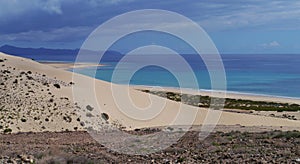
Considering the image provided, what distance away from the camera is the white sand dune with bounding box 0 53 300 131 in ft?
104

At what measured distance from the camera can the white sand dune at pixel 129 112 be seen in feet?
104

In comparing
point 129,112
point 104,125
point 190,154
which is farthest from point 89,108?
point 190,154

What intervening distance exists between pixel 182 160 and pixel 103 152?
290cm

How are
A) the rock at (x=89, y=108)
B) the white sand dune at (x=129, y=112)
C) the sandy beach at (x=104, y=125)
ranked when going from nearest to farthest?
1. the sandy beach at (x=104, y=125)
2. the white sand dune at (x=129, y=112)
3. the rock at (x=89, y=108)

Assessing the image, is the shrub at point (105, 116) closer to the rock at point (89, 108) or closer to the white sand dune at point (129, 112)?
the white sand dune at point (129, 112)

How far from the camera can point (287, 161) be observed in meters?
11.2

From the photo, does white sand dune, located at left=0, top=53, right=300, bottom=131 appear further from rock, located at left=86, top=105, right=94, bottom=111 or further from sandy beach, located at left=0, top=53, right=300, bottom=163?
rock, located at left=86, top=105, right=94, bottom=111

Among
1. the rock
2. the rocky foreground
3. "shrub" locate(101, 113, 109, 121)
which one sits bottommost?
the rocky foreground

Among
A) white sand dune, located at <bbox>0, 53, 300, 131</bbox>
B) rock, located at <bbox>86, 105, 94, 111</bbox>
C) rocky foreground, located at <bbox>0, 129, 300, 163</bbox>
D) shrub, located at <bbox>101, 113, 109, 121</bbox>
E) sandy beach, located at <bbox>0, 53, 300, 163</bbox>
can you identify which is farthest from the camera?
rock, located at <bbox>86, 105, 94, 111</bbox>

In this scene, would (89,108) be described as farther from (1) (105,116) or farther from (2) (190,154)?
(2) (190,154)

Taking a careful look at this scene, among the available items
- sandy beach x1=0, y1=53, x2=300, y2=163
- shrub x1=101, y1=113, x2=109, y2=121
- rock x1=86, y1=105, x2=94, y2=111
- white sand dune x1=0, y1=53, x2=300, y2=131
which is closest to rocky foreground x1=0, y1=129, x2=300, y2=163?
sandy beach x1=0, y1=53, x2=300, y2=163

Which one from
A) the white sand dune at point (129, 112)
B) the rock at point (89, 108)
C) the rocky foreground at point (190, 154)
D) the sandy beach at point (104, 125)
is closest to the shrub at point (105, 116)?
the sandy beach at point (104, 125)

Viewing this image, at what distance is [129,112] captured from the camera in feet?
124

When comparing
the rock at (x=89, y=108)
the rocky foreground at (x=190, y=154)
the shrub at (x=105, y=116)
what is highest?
the rock at (x=89, y=108)
